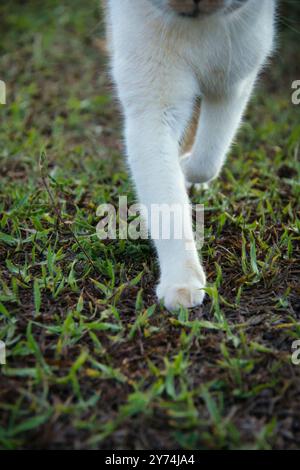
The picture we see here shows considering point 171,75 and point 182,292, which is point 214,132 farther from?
point 182,292

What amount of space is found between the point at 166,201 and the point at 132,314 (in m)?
0.42

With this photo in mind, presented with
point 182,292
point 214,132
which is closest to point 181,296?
point 182,292

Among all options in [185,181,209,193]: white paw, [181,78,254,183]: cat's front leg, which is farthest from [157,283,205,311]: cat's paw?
[185,181,209,193]: white paw

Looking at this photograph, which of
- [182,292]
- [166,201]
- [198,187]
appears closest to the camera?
[182,292]

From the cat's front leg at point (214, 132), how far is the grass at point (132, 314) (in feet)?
0.65

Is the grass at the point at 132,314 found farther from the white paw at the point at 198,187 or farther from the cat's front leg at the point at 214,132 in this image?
the cat's front leg at the point at 214,132

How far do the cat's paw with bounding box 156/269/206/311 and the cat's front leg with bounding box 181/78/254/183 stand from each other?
91 cm

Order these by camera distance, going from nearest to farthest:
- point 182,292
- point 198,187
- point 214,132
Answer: point 182,292, point 214,132, point 198,187

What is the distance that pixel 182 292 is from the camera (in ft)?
7.32

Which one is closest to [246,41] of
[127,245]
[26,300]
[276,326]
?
[127,245]

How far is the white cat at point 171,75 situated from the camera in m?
2.28

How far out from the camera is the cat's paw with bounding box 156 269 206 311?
223cm

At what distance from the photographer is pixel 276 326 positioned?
2.18m

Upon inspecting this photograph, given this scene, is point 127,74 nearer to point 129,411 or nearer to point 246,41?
point 246,41
